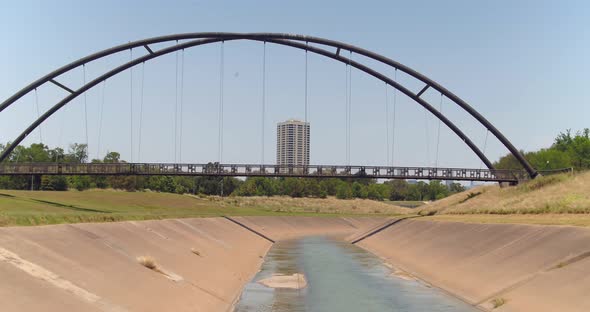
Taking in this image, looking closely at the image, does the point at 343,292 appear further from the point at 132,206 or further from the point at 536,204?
the point at 132,206

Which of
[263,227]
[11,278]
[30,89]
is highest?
[30,89]

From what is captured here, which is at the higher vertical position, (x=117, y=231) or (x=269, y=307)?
(x=117, y=231)

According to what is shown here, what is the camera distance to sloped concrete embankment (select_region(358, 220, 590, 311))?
2634cm

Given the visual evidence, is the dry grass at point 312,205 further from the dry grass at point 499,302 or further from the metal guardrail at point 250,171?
the dry grass at point 499,302

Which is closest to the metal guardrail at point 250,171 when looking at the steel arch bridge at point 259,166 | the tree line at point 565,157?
the steel arch bridge at point 259,166

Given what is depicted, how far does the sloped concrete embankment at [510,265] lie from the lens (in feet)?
86.4

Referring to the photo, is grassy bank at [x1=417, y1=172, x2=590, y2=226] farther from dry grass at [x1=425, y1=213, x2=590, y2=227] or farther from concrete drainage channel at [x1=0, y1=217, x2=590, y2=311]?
concrete drainage channel at [x1=0, y1=217, x2=590, y2=311]

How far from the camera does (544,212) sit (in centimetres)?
5500

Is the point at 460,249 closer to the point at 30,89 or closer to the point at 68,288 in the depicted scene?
the point at 68,288

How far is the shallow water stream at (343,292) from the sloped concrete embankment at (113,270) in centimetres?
205

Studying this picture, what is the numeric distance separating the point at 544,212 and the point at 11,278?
4858cm

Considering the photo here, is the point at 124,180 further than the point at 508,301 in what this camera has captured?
Yes

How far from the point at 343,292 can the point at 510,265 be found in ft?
36.2

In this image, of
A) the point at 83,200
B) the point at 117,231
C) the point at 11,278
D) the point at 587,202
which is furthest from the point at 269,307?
the point at 83,200
